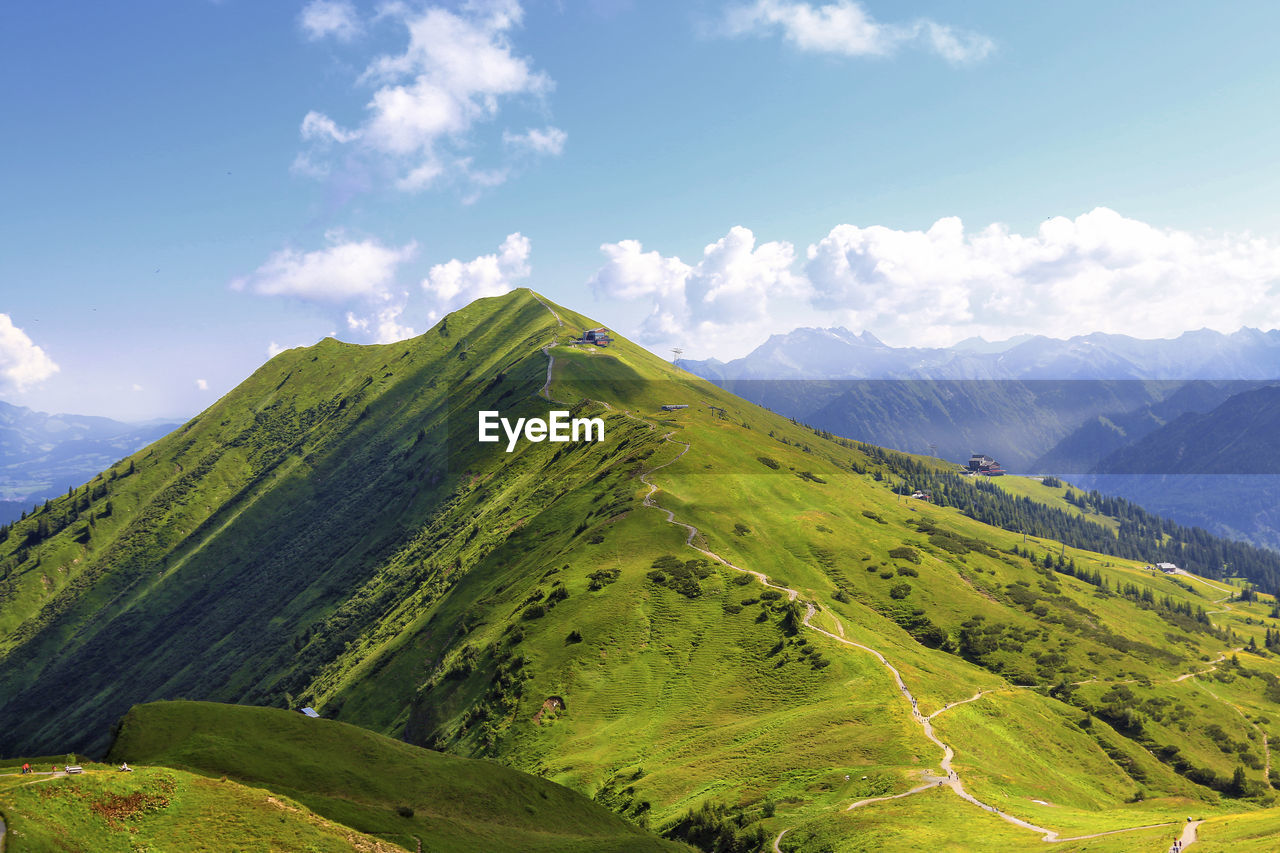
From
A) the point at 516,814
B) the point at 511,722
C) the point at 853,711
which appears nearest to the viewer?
the point at 516,814

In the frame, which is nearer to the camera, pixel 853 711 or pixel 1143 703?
pixel 853 711

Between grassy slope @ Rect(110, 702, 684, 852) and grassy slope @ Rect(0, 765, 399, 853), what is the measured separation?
20.1ft

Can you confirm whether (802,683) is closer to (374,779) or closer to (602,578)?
(602,578)

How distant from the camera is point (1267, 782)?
118m

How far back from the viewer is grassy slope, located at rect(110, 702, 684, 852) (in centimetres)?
6239

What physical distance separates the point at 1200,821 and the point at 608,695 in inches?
3079

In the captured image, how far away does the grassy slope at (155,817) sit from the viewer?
4206 centimetres

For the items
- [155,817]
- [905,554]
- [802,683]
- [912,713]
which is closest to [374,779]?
→ [155,817]

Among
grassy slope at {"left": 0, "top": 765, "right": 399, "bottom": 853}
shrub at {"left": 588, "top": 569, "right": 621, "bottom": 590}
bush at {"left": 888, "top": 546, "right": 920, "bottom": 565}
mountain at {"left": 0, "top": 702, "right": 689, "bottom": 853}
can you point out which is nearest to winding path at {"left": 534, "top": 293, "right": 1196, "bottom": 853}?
shrub at {"left": 588, "top": 569, "right": 621, "bottom": 590}

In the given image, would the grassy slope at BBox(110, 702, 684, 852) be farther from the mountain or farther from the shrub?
the shrub

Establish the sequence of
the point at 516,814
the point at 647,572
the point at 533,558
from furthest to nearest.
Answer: the point at 533,558 < the point at 647,572 < the point at 516,814

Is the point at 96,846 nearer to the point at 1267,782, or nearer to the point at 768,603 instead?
the point at 768,603

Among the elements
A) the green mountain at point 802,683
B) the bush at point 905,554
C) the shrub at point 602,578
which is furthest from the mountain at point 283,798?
the bush at point 905,554

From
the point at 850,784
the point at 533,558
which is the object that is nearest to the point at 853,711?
the point at 850,784
